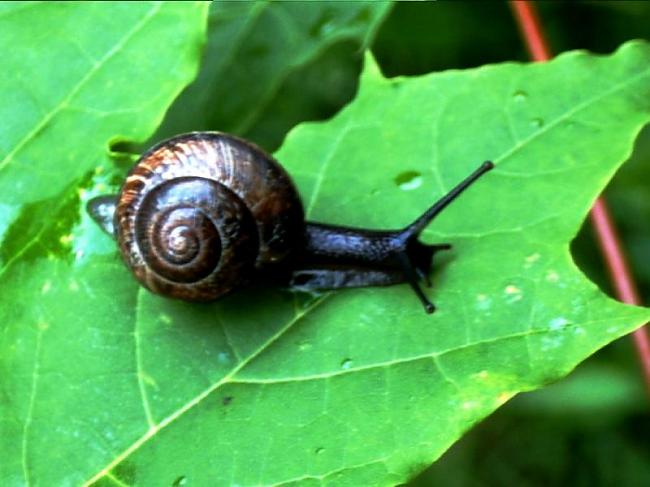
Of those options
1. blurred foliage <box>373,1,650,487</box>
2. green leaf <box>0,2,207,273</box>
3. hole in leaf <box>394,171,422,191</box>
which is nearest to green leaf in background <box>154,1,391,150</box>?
green leaf <box>0,2,207,273</box>

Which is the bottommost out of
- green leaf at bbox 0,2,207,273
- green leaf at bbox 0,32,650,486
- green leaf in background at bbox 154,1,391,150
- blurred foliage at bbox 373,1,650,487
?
blurred foliage at bbox 373,1,650,487

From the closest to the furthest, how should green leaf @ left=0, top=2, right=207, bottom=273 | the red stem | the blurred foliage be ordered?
green leaf @ left=0, top=2, right=207, bottom=273 < the red stem < the blurred foliage

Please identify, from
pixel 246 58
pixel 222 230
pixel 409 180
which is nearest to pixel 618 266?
pixel 409 180

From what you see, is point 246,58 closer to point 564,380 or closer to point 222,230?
point 222,230

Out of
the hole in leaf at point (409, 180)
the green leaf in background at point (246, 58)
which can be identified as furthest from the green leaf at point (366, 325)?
the green leaf in background at point (246, 58)

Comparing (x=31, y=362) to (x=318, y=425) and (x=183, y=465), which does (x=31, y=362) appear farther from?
(x=318, y=425)

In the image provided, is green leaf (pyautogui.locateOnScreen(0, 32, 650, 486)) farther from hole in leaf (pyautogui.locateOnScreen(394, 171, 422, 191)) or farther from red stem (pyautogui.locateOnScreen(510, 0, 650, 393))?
red stem (pyautogui.locateOnScreen(510, 0, 650, 393))

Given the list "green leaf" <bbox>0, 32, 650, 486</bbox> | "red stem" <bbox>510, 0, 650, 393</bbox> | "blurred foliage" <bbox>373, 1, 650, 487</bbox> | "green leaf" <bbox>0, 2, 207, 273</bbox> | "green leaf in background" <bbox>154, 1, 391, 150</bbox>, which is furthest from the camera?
"blurred foliage" <bbox>373, 1, 650, 487</bbox>

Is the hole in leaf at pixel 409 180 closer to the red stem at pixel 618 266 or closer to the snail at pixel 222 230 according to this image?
the snail at pixel 222 230
